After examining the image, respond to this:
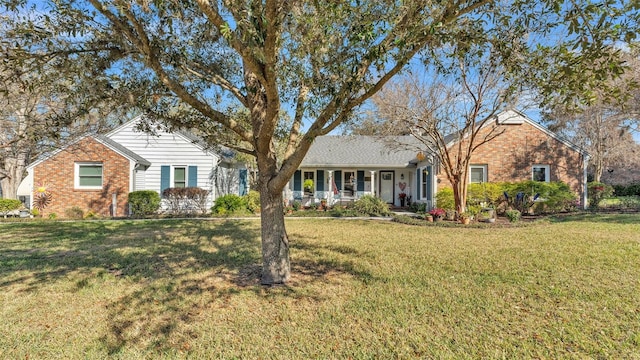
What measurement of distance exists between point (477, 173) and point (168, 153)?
1578cm

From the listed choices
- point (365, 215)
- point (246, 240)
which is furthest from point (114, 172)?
point (365, 215)

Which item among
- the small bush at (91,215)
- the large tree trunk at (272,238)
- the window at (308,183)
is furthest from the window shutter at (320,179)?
the large tree trunk at (272,238)

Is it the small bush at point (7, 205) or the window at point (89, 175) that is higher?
the window at point (89, 175)

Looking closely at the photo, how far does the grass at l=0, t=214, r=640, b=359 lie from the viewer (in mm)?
3307

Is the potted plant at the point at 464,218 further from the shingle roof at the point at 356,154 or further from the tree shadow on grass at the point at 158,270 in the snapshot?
the shingle roof at the point at 356,154

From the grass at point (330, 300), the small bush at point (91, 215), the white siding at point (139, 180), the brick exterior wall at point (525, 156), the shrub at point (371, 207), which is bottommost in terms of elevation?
the grass at point (330, 300)

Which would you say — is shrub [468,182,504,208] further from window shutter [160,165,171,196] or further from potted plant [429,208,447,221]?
window shutter [160,165,171,196]

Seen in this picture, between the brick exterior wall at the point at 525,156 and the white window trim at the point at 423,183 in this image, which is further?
the white window trim at the point at 423,183

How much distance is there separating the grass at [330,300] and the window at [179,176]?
344 inches

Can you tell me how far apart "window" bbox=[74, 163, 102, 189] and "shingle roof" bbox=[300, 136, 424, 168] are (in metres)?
10.4

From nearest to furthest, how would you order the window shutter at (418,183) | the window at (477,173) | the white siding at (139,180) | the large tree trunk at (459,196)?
the large tree trunk at (459,196) < the white siding at (139,180) < the window at (477,173) < the window shutter at (418,183)

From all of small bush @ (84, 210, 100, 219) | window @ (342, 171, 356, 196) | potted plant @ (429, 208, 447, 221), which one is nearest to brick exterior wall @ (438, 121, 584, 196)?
potted plant @ (429, 208, 447, 221)

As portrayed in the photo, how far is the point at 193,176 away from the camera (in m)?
16.8

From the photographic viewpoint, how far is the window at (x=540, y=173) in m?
16.3
